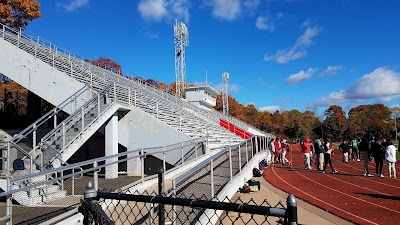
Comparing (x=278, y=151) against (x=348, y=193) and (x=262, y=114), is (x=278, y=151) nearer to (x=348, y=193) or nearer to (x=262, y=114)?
(x=348, y=193)

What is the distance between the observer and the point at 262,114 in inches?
4173

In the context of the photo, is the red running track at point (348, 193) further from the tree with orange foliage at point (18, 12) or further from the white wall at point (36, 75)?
the tree with orange foliage at point (18, 12)

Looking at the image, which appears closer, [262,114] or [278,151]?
Result: [278,151]

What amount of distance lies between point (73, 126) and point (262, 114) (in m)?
95.7

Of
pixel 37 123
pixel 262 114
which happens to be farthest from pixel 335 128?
pixel 37 123

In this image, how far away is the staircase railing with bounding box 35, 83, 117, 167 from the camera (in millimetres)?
11844

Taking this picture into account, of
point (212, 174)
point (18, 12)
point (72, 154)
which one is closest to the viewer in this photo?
point (212, 174)

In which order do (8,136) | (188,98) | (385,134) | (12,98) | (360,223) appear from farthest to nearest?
(385,134)
(188,98)
(12,98)
(8,136)
(360,223)

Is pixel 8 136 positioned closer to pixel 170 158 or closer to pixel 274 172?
pixel 170 158

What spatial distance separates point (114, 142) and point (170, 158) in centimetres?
301

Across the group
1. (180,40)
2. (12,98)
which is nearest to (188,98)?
(180,40)

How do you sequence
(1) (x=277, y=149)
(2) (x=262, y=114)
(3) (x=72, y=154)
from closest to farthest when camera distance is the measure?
(3) (x=72, y=154), (1) (x=277, y=149), (2) (x=262, y=114)

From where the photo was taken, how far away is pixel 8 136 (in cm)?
2227

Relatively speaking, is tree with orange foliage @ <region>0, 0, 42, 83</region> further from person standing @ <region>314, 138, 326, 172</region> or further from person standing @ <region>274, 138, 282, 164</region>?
person standing @ <region>314, 138, 326, 172</region>
